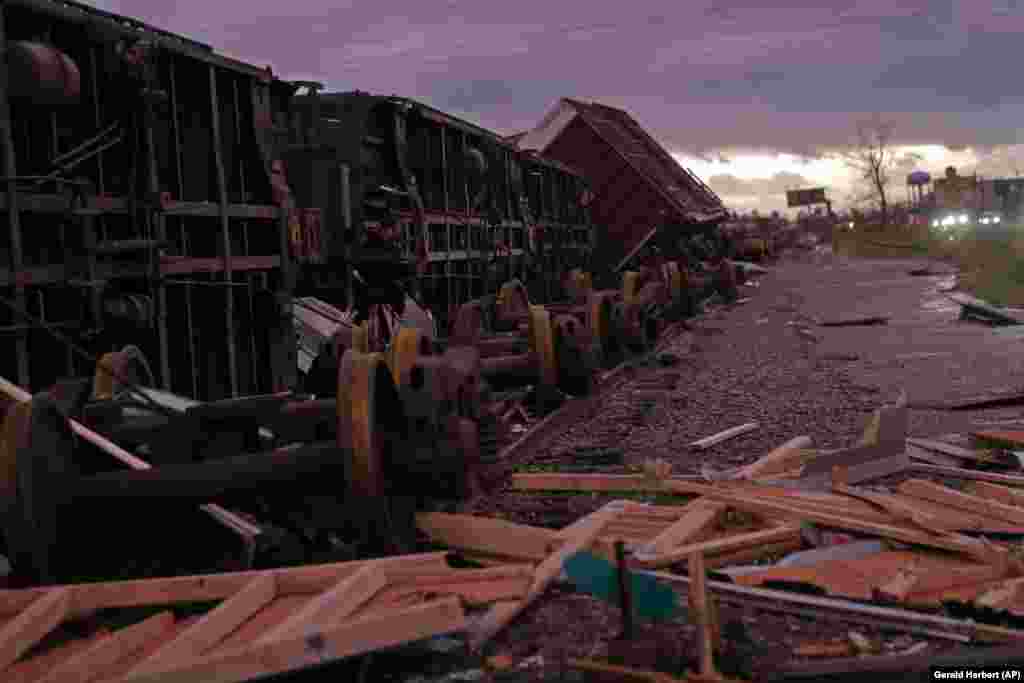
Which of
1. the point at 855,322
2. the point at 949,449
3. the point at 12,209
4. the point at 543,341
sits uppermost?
the point at 12,209

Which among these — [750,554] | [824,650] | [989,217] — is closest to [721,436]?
[750,554]

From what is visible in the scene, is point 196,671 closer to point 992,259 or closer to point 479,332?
point 479,332

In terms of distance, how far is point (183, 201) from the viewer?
9320 mm

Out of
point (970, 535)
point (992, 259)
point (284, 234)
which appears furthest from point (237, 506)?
point (992, 259)

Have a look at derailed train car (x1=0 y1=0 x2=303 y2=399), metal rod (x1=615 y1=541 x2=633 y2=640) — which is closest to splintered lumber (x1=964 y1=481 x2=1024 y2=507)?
metal rod (x1=615 y1=541 x2=633 y2=640)

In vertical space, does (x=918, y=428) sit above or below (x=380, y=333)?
below

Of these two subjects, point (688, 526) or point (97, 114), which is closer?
point (688, 526)

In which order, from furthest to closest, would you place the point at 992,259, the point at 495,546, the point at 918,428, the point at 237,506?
the point at 992,259 < the point at 918,428 < the point at 237,506 < the point at 495,546

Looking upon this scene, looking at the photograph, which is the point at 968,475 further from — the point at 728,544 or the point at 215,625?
the point at 215,625

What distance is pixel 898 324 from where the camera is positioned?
21.4 metres

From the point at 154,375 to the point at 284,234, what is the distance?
8.65 feet

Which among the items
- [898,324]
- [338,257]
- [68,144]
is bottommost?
[898,324]

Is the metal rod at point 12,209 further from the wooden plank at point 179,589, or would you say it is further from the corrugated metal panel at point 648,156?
the corrugated metal panel at point 648,156

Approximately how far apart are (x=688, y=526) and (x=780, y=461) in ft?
7.18
